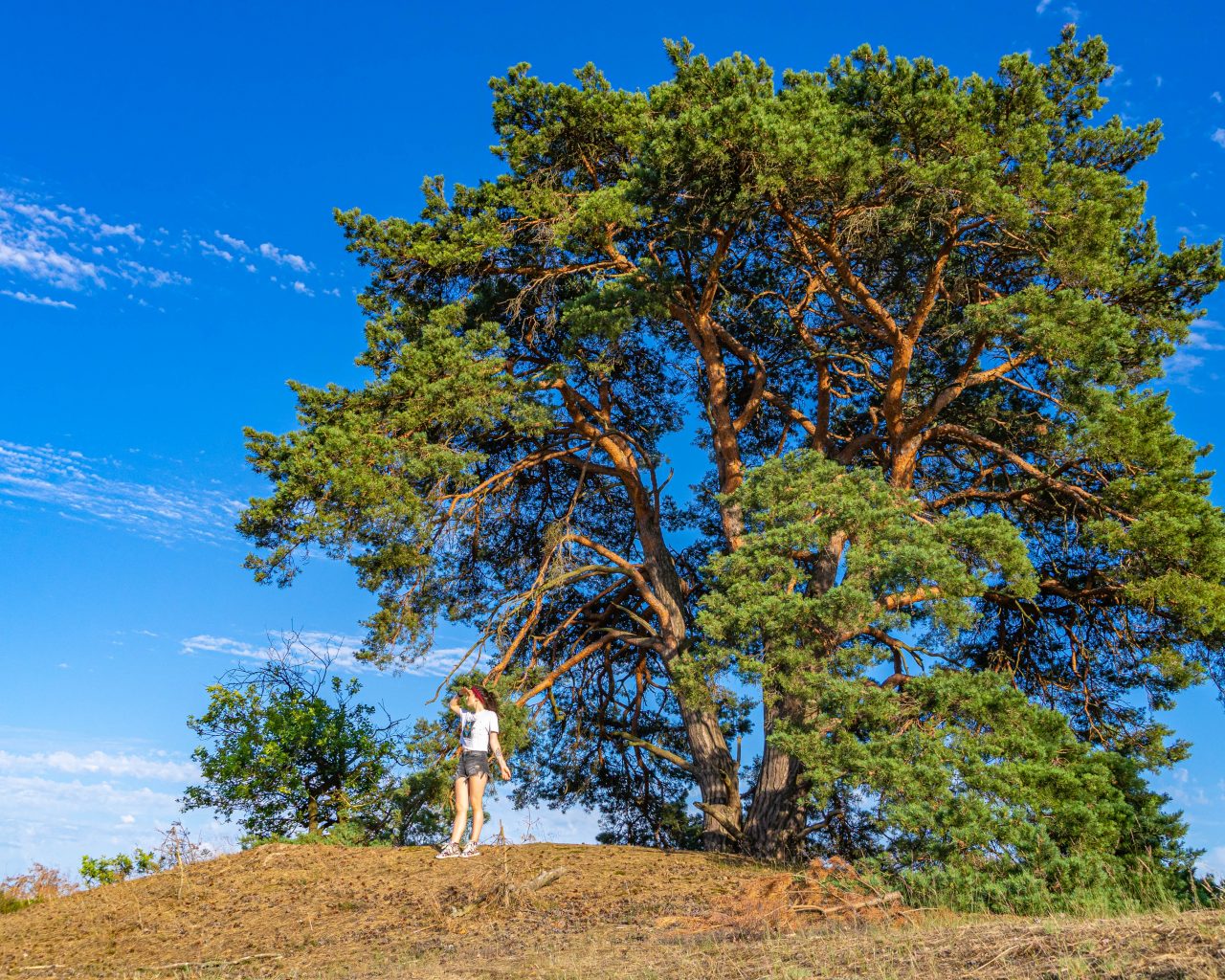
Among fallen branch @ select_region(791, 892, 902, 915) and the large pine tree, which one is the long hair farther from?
fallen branch @ select_region(791, 892, 902, 915)

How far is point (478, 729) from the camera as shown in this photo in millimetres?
10102

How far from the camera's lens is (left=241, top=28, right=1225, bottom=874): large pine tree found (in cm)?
967

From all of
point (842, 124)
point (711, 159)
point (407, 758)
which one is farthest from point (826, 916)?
point (842, 124)

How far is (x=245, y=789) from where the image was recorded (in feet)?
43.4

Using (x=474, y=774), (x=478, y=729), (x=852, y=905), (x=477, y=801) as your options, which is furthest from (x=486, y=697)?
(x=852, y=905)

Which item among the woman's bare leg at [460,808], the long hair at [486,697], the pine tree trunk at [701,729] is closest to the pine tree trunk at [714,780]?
the pine tree trunk at [701,729]

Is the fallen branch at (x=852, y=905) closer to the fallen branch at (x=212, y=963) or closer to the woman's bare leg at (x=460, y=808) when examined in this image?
the woman's bare leg at (x=460, y=808)

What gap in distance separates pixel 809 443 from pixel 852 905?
8.56 meters

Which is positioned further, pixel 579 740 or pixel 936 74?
pixel 579 740

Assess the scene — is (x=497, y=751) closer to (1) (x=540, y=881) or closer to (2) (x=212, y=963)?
(1) (x=540, y=881)

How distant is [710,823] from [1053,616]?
566cm

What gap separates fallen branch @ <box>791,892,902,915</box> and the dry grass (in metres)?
0.04

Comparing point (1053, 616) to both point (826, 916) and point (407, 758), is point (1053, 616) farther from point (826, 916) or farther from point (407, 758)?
point (407, 758)

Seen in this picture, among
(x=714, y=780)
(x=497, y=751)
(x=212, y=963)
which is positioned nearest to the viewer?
(x=212, y=963)
